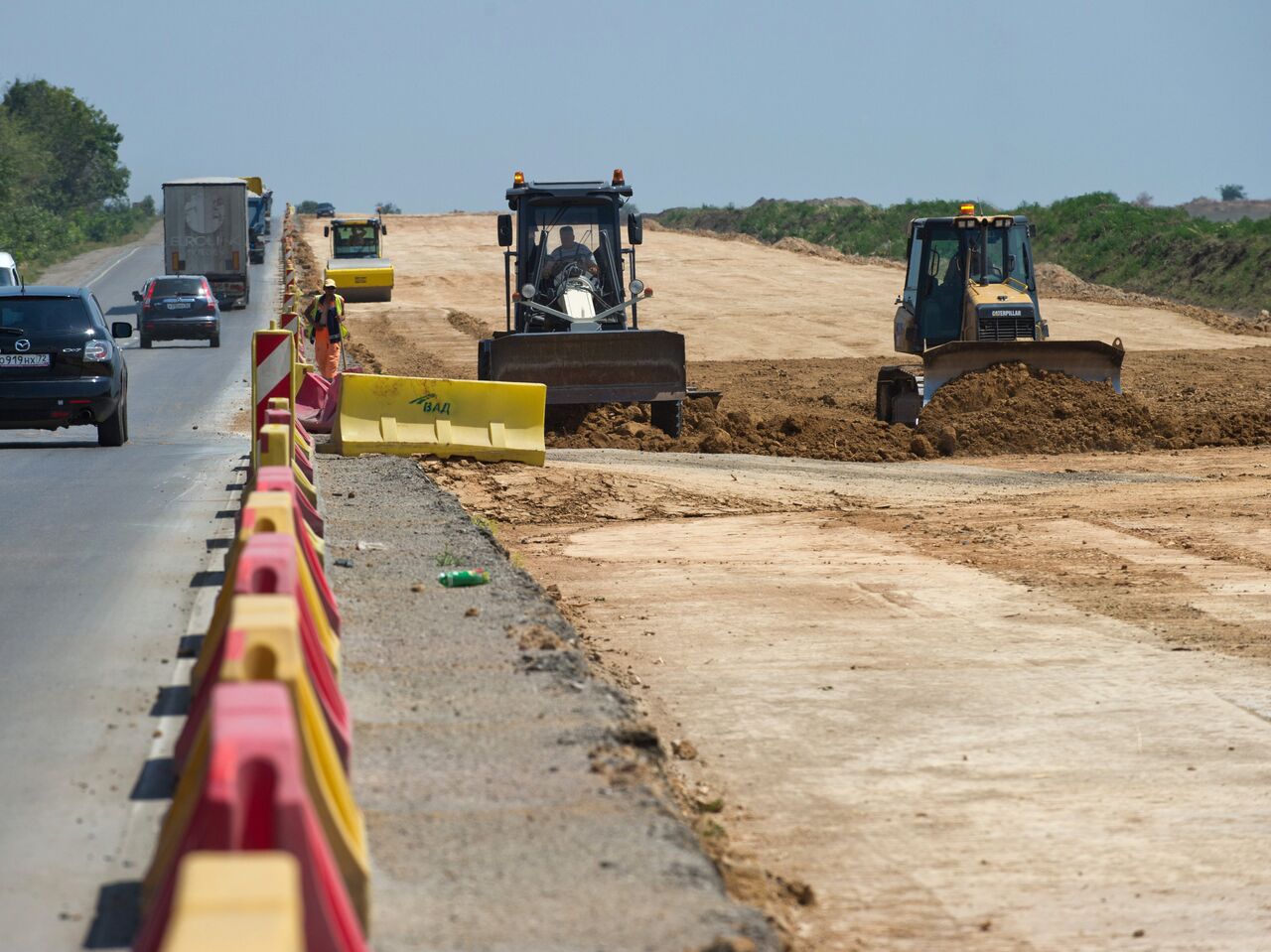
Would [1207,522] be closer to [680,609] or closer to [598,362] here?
[680,609]

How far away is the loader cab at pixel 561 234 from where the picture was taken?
2128 cm

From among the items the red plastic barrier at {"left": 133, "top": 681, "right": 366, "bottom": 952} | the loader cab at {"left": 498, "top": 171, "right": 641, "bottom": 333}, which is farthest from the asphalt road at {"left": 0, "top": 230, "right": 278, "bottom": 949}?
the loader cab at {"left": 498, "top": 171, "right": 641, "bottom": 333}

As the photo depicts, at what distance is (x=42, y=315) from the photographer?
18812 millimetres

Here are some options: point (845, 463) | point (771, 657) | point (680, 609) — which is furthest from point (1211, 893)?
point (845, 463)

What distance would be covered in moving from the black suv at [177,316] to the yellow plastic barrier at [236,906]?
125 ft

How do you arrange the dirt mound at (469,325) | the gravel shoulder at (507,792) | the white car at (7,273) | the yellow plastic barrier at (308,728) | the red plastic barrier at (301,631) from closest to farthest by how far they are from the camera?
1. the yellow plastic barrier at (308,728)
2. the gravel shoulder at (507,792)
3. the red plastic barrier at (301,631)
4. the white car at (7,273)
5. the dirt mound at (469,325)

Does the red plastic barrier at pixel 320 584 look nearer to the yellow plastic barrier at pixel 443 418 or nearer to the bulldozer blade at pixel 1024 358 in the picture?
the yellow plastic barrier at pixel 443 418

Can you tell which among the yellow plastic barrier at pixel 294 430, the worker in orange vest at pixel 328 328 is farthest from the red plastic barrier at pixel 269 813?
the worker in orange vest at pixel 328 328

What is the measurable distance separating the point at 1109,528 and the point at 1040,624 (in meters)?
4.31

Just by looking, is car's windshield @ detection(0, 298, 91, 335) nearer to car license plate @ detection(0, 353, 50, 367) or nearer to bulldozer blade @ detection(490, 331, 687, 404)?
car license plate @ detection(0, 353, 50, 367)

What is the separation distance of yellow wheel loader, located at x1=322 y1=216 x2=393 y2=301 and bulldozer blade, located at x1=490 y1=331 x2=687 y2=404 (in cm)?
3216

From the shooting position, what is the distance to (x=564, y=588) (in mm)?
12219

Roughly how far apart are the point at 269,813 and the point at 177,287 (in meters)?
39.0

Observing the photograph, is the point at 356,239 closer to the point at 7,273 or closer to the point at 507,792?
the point at 7,273
